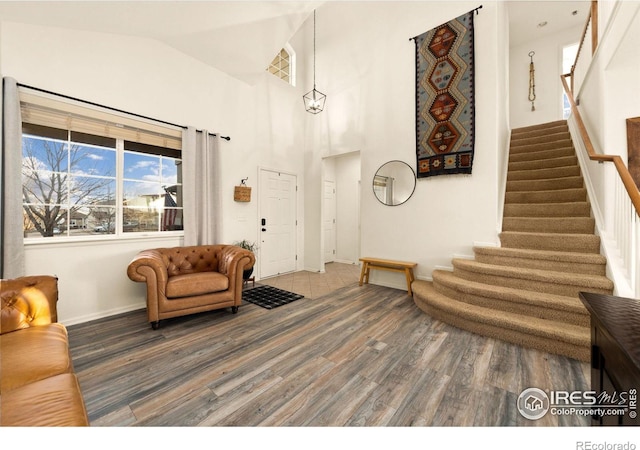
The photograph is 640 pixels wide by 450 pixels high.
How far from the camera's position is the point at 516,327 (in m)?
2.23

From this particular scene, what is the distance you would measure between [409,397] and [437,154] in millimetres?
3177

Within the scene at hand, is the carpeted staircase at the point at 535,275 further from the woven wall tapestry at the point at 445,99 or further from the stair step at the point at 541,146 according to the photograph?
the woven wall tapestry at the point at 445,99

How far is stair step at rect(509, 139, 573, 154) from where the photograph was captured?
4.18 metres

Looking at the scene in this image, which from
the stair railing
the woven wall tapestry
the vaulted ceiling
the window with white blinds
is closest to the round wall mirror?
the woven wall tapestry

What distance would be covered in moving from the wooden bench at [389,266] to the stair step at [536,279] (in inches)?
28.7

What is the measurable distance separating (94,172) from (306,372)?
3.14m

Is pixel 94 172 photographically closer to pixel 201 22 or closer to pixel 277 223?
pixel 201 22

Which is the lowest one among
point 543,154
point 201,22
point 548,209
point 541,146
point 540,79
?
point 548,209

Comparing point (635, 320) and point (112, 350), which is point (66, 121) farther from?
point (635, 320)

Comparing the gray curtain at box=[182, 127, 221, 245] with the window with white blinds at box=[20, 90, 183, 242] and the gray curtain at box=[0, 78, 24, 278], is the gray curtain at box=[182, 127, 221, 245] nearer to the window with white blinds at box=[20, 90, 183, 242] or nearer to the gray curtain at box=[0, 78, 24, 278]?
the window with white blinds at box=[20, 90, 183, 242]

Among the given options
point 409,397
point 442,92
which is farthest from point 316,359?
point 442,92

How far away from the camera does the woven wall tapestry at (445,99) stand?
3.44 metres

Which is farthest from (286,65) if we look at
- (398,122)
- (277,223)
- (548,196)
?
(548,196)

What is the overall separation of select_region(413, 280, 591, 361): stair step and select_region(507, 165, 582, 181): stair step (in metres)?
2.46
